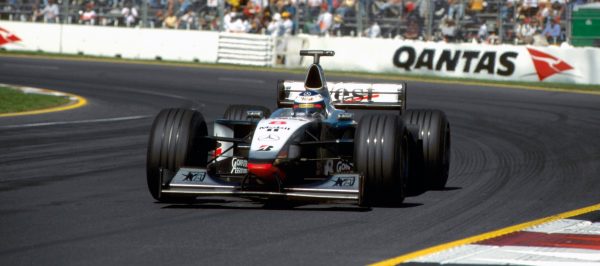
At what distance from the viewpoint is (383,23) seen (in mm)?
32656

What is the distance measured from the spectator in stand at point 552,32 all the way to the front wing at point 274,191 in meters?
20.8

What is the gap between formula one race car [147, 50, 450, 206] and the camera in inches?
405

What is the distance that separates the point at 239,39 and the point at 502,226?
1025 inches

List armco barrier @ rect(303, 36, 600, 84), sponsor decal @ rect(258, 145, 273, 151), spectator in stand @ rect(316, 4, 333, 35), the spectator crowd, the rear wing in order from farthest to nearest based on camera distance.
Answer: spectator in stand @ rect(316, 4, 333, 35)
the spectator crowd
armco barrier @ rect(303, 36, 600, 84)
the rear wing
sponsor decal @ rect(258, 145, 273, 151)

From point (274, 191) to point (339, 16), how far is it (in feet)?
77.5

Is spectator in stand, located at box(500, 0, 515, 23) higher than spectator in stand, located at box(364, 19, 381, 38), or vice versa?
spectator in stand, located at box(500, 0, 515, 23)

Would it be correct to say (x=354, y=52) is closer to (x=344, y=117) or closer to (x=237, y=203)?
(x=344, y=117)

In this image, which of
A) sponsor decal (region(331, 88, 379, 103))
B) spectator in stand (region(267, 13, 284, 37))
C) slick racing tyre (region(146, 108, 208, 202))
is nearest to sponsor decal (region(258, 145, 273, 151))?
slick racing tyre (region(146, 108, 208, 202))

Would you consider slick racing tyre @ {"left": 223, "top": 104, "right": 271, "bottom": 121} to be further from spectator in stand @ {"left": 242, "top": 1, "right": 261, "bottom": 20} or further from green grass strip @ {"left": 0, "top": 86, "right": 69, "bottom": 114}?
spectator in stand @ {"left": 242, "top": 1, "right": 261, "bottom": 20}

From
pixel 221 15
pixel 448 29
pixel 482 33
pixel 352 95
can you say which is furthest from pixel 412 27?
pixel 352 95

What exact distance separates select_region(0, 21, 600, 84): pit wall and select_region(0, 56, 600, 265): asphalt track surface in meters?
6.83

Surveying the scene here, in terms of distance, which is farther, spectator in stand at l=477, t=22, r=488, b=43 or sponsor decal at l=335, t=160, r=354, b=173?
spectator in stand at l=477, t=22, r=488, b=43

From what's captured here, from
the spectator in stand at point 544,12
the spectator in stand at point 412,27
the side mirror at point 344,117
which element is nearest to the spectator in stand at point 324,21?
the spectator in stand at point 412,27

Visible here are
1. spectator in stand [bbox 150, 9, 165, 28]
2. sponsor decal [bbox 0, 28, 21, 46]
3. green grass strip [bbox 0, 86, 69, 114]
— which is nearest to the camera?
green grass strip [bbox 0, 86, 69, 114]
